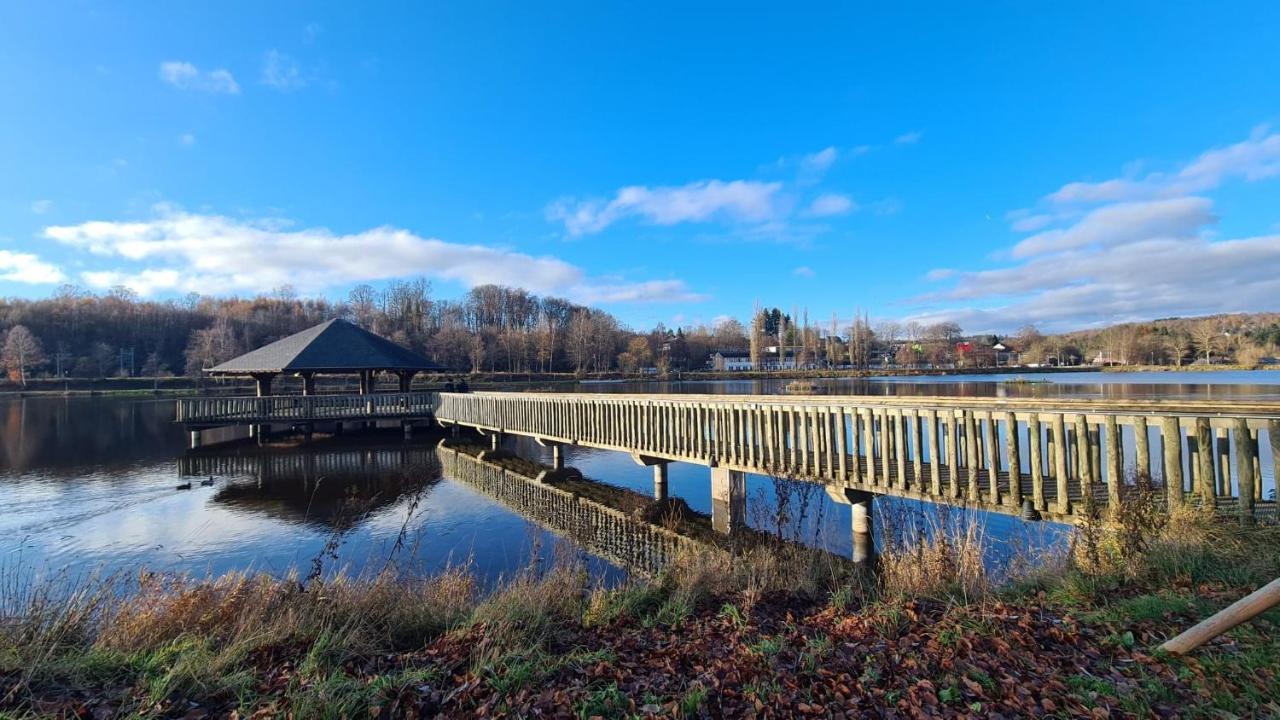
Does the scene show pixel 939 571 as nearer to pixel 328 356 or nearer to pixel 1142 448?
pixel 1142 448

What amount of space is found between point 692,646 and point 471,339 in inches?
2989

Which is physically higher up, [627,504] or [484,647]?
[484,647]

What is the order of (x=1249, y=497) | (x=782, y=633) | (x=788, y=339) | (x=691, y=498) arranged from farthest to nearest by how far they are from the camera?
(x=788, y=339), (x=691, y=498), (x=1249, y=497), (x=782, y=633)

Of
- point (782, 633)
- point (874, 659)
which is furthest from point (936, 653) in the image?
point (782, 633)

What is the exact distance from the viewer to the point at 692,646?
13.6 feet

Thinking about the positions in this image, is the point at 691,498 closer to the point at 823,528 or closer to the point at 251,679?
the point at 823,528

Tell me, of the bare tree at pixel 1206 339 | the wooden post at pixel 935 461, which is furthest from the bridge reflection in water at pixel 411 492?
the bare tree at pixel 1206 339

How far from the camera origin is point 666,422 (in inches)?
471

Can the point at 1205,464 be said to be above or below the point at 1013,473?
above

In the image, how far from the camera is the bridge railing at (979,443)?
5.82 m

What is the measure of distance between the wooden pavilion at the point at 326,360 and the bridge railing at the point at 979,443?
1476 centimetres

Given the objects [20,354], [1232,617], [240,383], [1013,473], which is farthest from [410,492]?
[20,354]

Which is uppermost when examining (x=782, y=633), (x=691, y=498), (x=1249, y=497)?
(x=1249, y=497)

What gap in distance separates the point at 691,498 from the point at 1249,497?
9120mm
